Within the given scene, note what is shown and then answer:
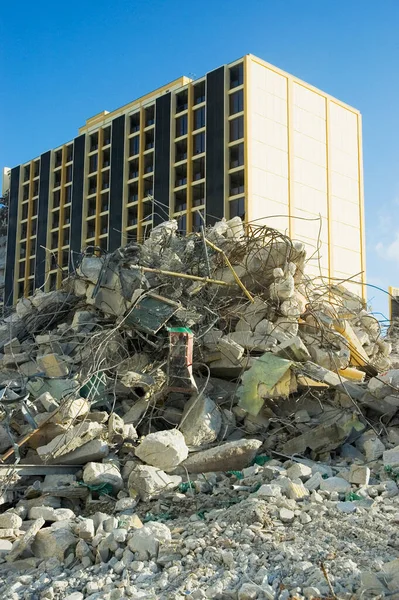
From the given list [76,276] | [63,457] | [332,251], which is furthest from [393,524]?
[332,251]

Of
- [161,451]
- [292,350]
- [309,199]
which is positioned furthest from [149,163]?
[161,451]

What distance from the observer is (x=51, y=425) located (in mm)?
6191

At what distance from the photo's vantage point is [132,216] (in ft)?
114

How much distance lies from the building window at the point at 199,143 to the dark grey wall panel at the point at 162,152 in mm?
1697

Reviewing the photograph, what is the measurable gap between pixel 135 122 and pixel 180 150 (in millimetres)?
4651

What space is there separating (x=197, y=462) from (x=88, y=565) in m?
2.01

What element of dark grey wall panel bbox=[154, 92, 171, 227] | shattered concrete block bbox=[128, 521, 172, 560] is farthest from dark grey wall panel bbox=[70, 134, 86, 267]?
shattered concrete block bbox=[128, 521, 172, 560]

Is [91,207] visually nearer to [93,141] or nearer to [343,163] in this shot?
[93,141]

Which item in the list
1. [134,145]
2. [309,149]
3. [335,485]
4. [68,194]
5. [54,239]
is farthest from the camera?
[54,239]

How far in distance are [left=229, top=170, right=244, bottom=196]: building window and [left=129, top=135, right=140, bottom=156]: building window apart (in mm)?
7970

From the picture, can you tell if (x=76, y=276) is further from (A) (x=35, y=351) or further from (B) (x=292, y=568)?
(B) (x=292, y=568)

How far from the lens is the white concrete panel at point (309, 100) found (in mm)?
30672

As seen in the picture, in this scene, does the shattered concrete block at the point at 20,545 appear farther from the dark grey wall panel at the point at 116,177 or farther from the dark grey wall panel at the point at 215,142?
the dark grey wall panel at the point at 116,177

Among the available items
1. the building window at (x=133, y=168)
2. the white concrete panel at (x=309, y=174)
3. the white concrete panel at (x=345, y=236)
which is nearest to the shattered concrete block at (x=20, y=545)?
the white concrete panel at (x=309, y=174)
